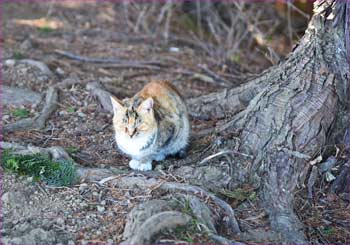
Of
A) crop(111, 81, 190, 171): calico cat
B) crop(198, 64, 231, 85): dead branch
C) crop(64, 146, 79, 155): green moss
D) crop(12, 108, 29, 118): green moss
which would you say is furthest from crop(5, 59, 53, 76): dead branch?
crop(198, 64, 231, 85): dead branch

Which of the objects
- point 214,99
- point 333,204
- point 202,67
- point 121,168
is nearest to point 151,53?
point 202,67

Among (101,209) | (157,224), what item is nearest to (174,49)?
(101,209)

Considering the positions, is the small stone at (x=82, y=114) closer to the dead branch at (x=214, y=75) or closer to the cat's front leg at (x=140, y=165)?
the cat's front leg at (x=140, y=165)

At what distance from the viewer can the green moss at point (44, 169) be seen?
4.59 m

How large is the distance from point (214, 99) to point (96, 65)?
6.71 feet

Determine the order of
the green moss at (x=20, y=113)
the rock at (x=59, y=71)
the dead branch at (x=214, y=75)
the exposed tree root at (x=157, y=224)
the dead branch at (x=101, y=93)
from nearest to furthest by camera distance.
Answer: the exposed tree root at (x=157, y=224)
the green moss at (x=20, y=113)
the dead branch at (x=101, y=93)
the rock at (x=59, y=71)
the dead branch at (x=214, y=75)

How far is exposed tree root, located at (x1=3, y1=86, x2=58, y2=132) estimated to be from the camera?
219 inches

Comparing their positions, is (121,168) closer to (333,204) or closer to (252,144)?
(252,144)

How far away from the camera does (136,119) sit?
15.8ft

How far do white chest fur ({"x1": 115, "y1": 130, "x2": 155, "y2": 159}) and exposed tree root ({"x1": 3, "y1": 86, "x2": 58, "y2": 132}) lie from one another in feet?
3.68

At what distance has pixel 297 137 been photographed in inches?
186

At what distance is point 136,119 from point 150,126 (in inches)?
5.6

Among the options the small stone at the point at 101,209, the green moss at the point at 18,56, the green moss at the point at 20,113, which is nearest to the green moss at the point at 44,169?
the small stone at the point at 101,209

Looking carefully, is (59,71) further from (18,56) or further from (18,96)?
(18,96)
